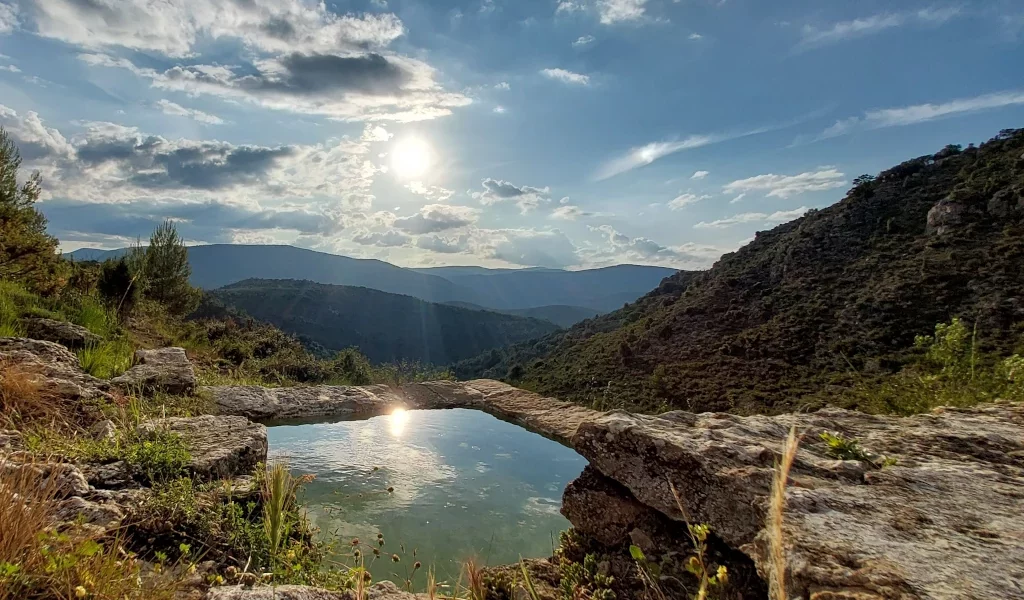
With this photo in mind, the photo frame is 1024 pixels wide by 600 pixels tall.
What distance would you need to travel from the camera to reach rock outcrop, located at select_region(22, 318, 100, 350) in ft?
17.3

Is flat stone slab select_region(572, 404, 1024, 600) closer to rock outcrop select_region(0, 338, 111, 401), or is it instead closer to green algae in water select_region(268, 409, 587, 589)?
green algae in water select_region(268, 409, 587, 589)

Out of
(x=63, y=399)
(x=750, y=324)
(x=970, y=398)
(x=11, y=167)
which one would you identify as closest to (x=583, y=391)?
(x=750, y=324)

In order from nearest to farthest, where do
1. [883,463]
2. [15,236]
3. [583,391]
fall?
[883,463]
[15,236]
[583,391]

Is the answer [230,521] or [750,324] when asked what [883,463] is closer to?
[230,521]

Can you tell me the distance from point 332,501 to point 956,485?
393 cm

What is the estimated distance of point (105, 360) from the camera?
487 cm

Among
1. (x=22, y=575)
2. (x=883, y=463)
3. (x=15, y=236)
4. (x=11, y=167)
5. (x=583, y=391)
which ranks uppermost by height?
(x=11, y=167)

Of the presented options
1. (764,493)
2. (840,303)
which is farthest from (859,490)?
(840,303)

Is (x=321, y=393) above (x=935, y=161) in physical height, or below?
below

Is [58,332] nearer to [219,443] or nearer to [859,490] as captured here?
[219,443]

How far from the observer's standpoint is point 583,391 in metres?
14.0

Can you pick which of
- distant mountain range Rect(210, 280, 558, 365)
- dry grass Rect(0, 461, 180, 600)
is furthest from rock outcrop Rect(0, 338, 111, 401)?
distant mountain range Rect(210, 280, 558, 365)

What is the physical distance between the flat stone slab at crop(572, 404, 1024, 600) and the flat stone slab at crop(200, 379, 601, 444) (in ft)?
9.48

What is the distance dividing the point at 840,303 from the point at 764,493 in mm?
17372
